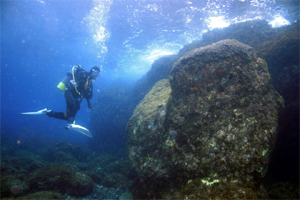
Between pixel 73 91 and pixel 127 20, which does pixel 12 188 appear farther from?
pixel 127 20

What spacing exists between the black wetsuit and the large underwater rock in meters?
4.62

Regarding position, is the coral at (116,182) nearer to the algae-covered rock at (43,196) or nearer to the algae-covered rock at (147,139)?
the algae-covered rock at (43,196)

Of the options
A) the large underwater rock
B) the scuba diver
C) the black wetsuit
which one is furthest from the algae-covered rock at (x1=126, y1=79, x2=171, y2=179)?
the black wetsuit

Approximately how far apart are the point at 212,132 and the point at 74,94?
24.7 ft

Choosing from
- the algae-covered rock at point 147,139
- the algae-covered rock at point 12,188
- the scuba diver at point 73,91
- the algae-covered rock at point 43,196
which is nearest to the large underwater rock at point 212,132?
the algae-covered rock at point 147,139

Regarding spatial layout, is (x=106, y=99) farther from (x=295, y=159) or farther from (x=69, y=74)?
(x=295, y=159)

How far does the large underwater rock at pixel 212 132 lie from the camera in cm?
278

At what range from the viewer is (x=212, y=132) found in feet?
11.1

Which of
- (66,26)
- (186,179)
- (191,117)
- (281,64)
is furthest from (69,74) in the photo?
(66,26)

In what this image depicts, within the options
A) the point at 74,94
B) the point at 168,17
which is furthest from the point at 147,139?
the point at 168,17

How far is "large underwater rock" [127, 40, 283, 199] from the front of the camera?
9.13 feet

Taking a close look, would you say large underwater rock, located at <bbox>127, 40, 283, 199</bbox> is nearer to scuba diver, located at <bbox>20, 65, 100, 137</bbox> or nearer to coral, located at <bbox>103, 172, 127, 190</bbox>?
coral, located at <bbox>103, 172, 127, 190</bbox>

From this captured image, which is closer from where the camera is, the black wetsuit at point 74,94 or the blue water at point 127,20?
the black wetsuit at point 74,94

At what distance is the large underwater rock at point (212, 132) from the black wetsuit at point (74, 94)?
4617 millimetres
